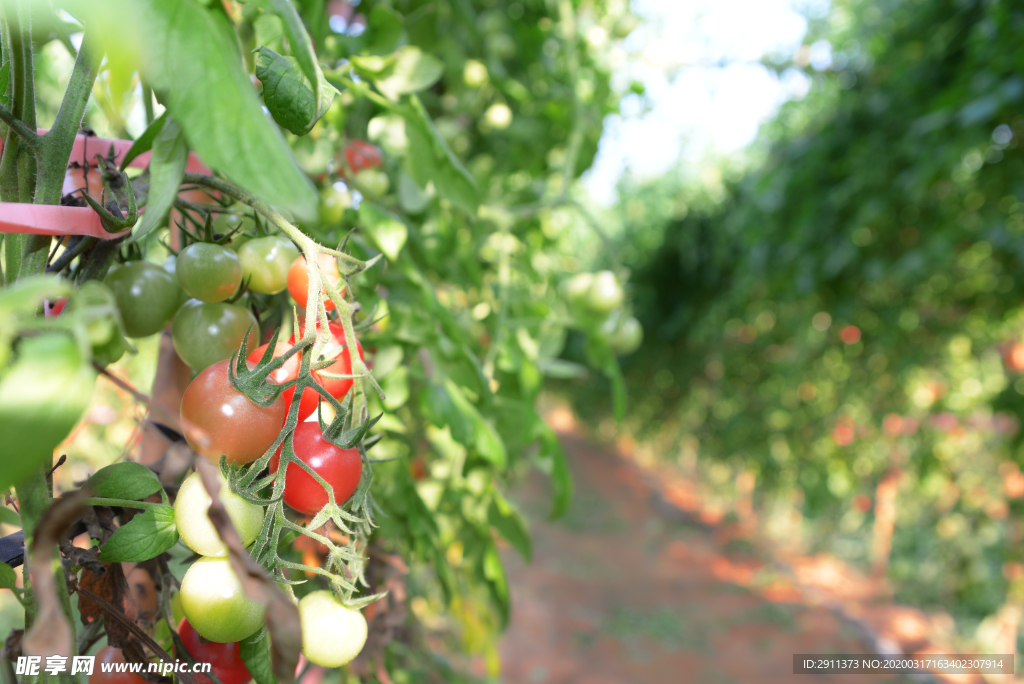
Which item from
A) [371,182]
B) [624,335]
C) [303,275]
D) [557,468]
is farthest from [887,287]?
[303,275]

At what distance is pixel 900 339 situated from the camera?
5.25 feet

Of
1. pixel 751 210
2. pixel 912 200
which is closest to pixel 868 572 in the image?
pixel 751 210

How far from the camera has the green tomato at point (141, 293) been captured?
0.69 ft

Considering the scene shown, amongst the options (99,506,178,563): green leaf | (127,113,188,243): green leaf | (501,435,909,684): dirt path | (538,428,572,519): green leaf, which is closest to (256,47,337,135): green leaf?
(127,113,188,243): green leaf

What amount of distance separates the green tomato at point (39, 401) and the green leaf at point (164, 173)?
0.15ft

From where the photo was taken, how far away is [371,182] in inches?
16.6

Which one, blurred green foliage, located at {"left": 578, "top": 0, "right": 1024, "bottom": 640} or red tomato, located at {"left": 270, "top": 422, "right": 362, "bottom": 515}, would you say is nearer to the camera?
red tomato, located at {"left": 270, "top": 422, "right": 362, "bottom": 515}

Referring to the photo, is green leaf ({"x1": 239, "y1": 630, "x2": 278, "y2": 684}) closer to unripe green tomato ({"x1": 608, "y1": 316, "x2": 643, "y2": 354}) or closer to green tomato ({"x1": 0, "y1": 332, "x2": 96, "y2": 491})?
green tomato ({"x1": 0, "y1": 332, "x2": 96, "y2": 491})

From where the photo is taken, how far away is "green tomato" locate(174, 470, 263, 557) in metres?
0.17

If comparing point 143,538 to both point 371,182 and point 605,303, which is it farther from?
point 605,303

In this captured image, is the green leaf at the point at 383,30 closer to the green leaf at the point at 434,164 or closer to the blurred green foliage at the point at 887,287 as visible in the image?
the green leaf at the point at 434,164

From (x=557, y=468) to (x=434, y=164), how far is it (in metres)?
0.28

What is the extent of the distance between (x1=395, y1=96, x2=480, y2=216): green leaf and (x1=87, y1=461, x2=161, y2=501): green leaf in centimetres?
19

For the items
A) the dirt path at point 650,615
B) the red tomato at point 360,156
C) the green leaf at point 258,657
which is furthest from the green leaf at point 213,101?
the dirt path at point 650,615
